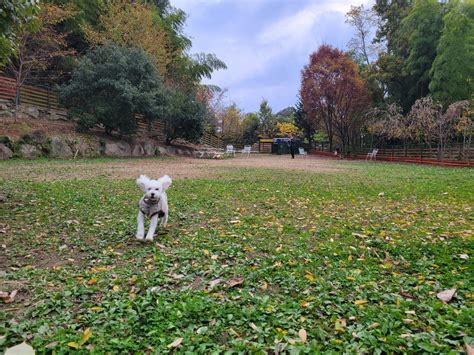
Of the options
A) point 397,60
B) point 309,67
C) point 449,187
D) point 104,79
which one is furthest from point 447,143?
point 104,79

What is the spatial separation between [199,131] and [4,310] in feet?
59.4

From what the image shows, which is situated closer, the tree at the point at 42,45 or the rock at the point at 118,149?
the tree at the point at 42,45

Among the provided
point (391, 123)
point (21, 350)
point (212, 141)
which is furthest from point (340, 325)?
point (212, 141)

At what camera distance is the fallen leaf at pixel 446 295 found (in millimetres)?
2365

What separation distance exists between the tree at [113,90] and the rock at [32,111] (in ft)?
4.80

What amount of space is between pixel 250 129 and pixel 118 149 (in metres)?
26.1

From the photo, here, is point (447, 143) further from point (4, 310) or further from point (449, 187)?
point (4, 310)

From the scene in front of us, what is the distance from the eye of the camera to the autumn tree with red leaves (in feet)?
73.7

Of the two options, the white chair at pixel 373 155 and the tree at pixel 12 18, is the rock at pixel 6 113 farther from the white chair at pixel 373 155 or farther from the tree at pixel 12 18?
the white chair at pixel 373 155

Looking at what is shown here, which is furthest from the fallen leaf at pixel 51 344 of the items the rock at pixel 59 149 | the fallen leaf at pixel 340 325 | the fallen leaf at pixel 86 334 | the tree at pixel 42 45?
the tree at pixel 42 45

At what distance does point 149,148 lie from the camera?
18.1m

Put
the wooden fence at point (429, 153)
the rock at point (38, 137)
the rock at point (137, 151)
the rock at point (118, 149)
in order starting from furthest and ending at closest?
the rock at point (137, 151) → the wooden fence at point (429, 153) → the rock at point (118, 149) → the rock at point (38, 137)

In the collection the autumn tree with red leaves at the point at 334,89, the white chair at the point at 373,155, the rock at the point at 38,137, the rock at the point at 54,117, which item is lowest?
the white chair at the point at 373,155

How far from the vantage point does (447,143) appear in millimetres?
18422
